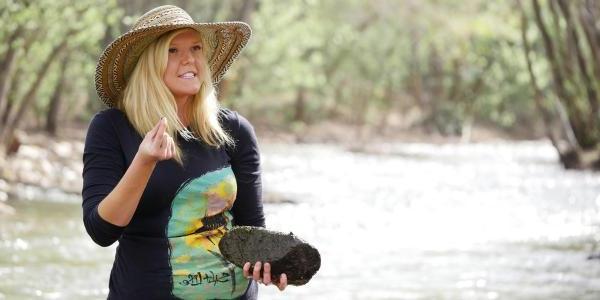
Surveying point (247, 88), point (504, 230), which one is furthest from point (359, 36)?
point (504, 230)

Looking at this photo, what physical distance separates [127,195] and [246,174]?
0.56m

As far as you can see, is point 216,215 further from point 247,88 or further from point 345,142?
point 345,142

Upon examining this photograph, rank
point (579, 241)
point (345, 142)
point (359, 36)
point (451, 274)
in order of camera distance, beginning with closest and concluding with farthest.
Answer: point (451, 274)
point (579, 241)
point (345, 142)
point (359, 36)

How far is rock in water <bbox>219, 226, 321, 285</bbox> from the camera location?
3.41 m

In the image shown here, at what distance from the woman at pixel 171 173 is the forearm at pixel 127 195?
0.05 meters

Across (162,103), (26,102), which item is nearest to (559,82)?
(26,102)

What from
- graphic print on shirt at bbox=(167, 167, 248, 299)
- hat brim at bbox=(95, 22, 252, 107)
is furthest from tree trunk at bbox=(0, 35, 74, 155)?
graphic print on shirt at bbox=(167, 167, 248, 299)

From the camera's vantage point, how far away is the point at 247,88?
4681 cm

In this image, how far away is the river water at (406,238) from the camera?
1010cm

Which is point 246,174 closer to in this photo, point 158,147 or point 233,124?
point 233,124

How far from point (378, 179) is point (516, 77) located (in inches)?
1244

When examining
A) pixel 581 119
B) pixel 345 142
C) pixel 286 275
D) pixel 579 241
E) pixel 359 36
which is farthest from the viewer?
pixel 359 36

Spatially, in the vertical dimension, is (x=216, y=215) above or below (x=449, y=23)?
above

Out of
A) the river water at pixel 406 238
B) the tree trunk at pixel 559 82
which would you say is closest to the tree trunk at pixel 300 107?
the tree trunk at pixel 559 82
